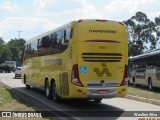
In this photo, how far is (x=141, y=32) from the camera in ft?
251

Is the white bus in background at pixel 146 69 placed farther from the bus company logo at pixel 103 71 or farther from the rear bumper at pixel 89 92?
the rear bumper at pixel 89 92

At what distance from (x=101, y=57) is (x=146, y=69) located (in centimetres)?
1485

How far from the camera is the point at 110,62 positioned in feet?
53.1

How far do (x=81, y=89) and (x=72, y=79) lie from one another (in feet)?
1.76

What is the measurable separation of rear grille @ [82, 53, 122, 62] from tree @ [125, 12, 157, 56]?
5980cm

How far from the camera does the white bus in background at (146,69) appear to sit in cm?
2752

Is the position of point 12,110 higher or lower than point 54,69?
lower

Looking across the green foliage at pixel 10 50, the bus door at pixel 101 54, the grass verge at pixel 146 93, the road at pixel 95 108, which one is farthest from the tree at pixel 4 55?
the bus door at pixel 101 54

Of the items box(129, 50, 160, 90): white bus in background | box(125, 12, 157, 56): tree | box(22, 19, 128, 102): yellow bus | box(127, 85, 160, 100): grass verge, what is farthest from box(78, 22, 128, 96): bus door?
box(125, 12, 157, 56): tree

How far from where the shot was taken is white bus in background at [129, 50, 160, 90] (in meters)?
27.5

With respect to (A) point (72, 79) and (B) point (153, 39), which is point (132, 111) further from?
(B) point (153, 39)

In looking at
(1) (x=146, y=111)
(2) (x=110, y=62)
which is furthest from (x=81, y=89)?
(1) (x=146, y=111)

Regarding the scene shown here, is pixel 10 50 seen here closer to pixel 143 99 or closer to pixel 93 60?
pixel 143 99

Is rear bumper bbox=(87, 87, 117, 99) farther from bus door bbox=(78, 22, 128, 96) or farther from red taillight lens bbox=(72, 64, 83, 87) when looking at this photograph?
red taillight lens bbox=(72, 64, 83, 87)
